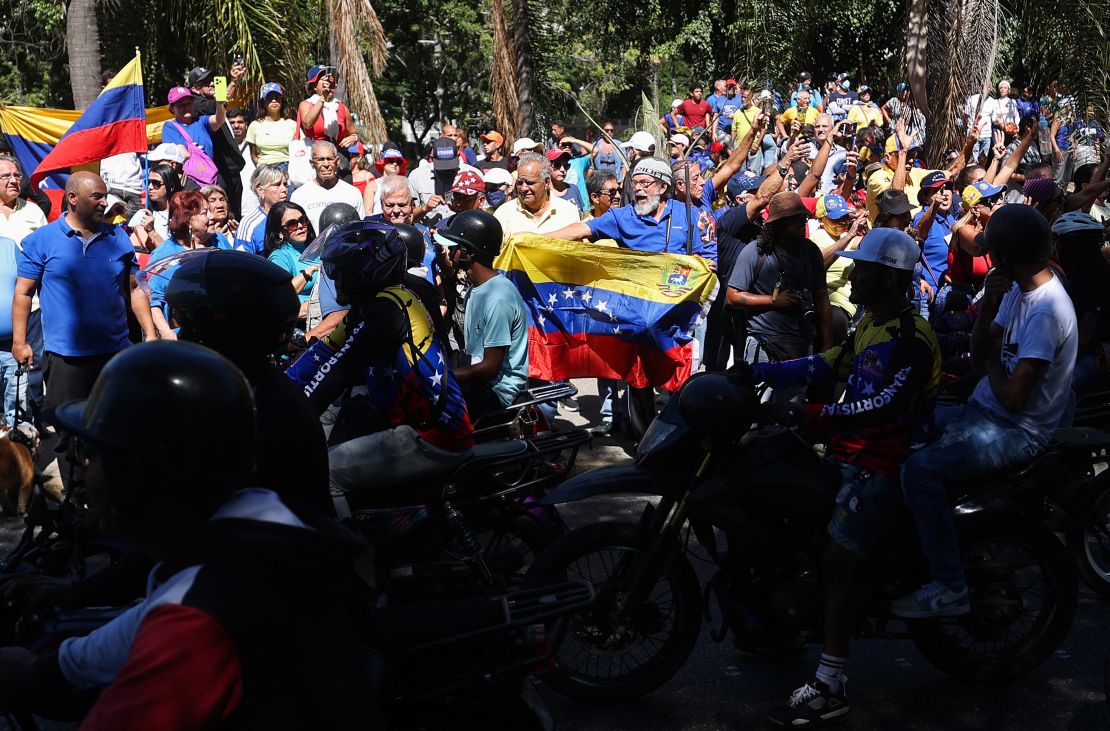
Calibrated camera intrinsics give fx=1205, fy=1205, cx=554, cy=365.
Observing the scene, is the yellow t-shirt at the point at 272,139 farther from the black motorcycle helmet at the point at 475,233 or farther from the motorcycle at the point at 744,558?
the motorcycle at the point at 744,558

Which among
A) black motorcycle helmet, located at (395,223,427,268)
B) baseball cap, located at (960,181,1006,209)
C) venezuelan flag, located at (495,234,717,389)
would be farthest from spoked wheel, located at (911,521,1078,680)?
baseball cap, located at (960,181,1006,209)

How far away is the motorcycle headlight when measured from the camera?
4516mm

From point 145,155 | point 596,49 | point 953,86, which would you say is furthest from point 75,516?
point 596,49

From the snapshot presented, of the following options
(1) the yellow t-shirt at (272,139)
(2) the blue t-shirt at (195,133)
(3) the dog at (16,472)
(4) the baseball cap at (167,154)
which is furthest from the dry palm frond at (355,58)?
(3) the dog at (16,472)

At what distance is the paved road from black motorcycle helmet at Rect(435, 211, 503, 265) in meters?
2.24

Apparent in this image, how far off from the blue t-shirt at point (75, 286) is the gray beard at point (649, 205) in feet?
11.4

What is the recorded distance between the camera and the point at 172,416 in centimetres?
187

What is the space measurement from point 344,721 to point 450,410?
9.00 ft

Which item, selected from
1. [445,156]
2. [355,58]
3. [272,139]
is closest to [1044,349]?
[445,156]

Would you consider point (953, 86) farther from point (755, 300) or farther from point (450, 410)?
point (450, 410)

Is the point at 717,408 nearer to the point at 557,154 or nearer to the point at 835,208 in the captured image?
the point at 835,208

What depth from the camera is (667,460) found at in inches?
179

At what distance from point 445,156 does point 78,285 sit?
21.8 ft

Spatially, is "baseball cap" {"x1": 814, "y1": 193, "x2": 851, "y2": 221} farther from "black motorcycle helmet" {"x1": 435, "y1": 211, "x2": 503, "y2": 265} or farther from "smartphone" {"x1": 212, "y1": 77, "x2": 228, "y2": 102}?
"smartphone" {"x1": 212, "y1": 77, "x2": 228, "y2": 102}
